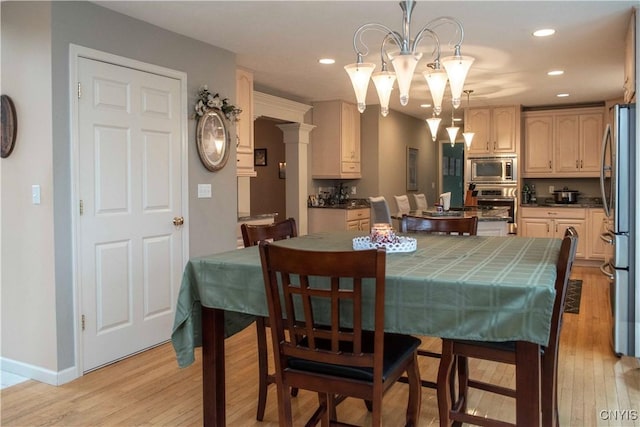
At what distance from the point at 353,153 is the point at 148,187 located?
3981 millimetres

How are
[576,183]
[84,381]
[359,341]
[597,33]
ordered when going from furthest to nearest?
[576,183] → [597,33] → [84,381] → [359,341]

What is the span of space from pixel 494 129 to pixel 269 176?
3.53m

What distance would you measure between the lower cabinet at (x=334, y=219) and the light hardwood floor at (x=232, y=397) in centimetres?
325

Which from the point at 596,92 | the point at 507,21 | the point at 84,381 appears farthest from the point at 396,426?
the point at 596,92

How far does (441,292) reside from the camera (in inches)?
66.3

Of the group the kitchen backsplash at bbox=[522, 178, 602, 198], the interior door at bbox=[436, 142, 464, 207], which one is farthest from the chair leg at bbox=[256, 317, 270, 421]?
the interior door at bbox=[436, 142, 464, 207]

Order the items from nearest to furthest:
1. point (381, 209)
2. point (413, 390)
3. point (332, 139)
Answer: point (413, 390) → point (381, 209) → point (332, 139)

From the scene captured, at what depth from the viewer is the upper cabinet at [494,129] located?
728 cm

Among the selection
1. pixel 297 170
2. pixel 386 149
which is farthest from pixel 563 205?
pixel 297 170

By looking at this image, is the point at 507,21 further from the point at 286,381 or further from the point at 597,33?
the point at 286,381

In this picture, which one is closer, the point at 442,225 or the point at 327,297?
the point at 327,297

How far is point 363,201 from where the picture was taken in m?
7.30

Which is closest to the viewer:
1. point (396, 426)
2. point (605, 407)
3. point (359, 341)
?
point (359, 341)

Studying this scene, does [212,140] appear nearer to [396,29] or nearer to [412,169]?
[396,29]
